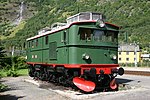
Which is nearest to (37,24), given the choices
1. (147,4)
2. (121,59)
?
(147,4)

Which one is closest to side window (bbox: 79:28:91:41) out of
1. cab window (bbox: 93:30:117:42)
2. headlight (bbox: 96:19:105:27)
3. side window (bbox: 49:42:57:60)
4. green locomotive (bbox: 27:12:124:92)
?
green locomotive (bbox: 27:12:124:92)

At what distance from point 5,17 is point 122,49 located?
104 meters

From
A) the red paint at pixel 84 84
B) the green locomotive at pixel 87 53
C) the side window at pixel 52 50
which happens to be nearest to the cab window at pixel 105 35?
the green locomotive at pixel 87 53

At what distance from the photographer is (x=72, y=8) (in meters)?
174

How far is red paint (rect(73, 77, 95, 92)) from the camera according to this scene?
13906 mm

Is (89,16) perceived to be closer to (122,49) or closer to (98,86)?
(98,86)

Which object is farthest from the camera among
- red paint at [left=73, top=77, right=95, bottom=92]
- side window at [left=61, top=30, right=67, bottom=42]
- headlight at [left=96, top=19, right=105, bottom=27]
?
side window at [left=61, top=30, right=67, bottom=42]

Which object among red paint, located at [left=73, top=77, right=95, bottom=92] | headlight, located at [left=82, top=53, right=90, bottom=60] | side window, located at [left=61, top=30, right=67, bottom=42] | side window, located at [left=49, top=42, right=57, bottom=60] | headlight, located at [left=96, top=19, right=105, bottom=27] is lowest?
red paint, located at [left=73, top=77, right=95, bottom=92]

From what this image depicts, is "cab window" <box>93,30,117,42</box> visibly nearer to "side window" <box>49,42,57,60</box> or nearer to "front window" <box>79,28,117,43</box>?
"front window" <box>79,28,117,43</box>

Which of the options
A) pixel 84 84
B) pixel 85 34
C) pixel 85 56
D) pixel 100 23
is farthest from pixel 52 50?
pixel 84 84

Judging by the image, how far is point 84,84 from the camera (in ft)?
46.5

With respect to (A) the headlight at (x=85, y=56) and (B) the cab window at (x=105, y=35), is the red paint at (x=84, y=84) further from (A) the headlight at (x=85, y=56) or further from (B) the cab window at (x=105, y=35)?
(B) the cab window at (x=105, y=35)

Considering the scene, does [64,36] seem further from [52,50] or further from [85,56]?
[52,50]

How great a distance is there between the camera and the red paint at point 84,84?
1391cm
